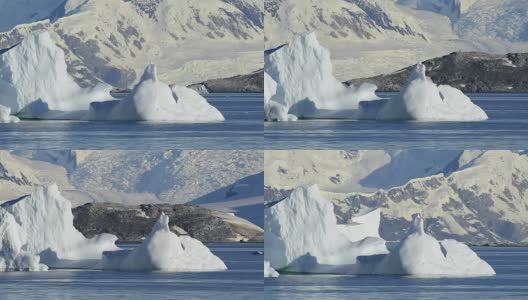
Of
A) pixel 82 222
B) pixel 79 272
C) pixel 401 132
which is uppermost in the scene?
pixel 401 132

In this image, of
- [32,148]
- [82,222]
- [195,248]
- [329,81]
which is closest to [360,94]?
[329,81]

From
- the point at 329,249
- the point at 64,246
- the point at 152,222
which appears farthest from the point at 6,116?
the point at 152,222

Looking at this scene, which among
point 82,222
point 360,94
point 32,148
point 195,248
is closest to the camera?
point 32,148

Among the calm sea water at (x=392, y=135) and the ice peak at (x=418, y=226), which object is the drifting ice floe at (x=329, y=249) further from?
the calm sea water at (x=392, y=135)

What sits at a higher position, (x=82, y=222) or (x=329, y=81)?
(x=329, y=81)

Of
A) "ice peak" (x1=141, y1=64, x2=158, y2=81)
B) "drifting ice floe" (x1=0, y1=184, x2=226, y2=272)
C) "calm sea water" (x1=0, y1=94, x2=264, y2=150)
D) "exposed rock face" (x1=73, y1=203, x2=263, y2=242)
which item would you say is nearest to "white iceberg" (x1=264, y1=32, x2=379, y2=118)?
"calm sea water" (x1=0, y1=94, x2=264, y2=150)

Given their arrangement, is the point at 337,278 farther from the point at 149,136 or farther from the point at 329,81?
the point at 329,81

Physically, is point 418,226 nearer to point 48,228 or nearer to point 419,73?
point 419,73
